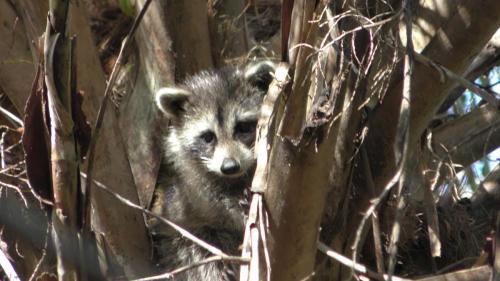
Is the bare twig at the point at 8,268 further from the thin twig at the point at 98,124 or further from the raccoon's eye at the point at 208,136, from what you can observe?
the raccoon's eye at the point at 208,136

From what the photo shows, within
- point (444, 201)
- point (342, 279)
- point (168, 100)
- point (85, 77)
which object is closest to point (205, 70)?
point (168, 100)

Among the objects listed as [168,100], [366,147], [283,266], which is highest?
[168,100]

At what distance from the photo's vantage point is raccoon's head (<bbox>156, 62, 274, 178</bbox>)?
16.3 ft

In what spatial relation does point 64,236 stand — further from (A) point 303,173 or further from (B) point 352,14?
(B) point 352,14

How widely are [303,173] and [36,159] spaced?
88 cm

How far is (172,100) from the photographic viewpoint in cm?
496

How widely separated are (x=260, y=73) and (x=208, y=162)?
1.85 feet

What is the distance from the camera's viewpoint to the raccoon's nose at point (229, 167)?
15.2 feet

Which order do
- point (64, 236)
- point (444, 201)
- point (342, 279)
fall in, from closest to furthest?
point (64, 236), point (342, 279), point (444, 201)

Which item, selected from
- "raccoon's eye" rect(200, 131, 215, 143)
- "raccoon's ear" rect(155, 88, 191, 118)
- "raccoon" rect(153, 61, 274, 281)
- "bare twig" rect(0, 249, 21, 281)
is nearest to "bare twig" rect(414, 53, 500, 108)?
"bare twig" rect(0, 249, 21, 281)

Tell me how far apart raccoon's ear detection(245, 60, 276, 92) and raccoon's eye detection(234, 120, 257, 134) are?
0.20 metres

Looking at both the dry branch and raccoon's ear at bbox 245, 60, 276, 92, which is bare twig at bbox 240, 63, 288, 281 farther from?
raccoon's ear at bbox 245, 60, 276, 92

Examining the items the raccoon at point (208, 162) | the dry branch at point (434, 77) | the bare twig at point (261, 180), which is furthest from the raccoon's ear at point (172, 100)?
A: the bare twig at point (261, 180)

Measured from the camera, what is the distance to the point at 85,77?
13.6ft
